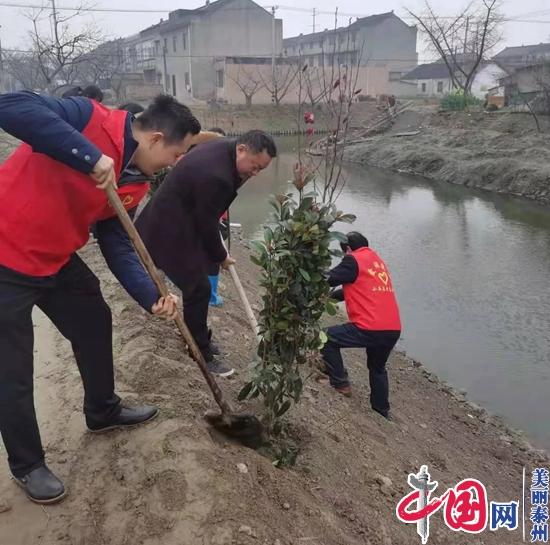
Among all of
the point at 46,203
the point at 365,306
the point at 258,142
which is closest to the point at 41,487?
the point at 46,203

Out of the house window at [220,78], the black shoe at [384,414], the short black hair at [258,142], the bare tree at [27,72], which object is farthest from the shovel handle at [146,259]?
the house window at [220,78]

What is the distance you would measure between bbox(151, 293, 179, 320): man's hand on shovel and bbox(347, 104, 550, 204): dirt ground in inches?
598

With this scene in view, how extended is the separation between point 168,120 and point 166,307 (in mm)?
835

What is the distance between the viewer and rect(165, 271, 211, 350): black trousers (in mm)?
3684

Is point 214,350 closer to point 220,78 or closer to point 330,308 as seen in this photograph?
point 330,308

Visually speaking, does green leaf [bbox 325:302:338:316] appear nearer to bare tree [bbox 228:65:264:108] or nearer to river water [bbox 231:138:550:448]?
river water [bbox 231:138:550:448]

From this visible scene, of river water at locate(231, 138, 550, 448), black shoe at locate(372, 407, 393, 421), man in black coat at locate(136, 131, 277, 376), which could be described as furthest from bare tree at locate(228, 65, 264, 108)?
man in black coat at locate(136, 131, 277, 376)

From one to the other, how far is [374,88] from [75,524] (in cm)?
4756

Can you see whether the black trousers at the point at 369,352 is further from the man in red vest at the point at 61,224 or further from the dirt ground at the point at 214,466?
the man in red vest at the point at 61,224

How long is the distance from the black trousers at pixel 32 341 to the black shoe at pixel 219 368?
105cm

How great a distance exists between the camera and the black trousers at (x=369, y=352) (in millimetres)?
4438

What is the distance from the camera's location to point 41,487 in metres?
2.55

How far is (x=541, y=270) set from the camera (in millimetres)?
10125

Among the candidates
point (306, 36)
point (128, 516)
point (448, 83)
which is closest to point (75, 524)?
point (128, 516)
